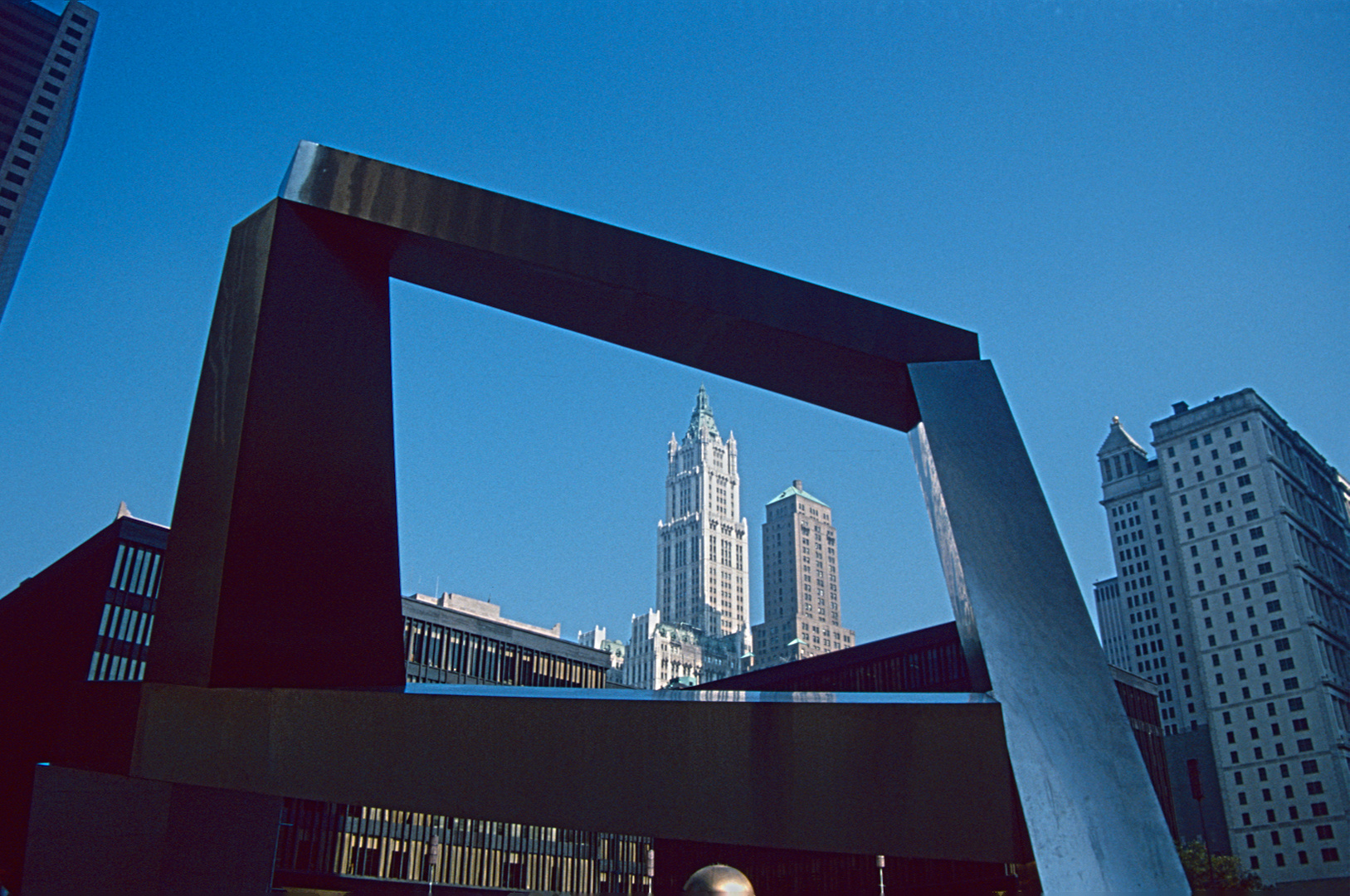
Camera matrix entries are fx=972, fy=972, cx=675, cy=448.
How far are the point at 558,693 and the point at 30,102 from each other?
14185 cm

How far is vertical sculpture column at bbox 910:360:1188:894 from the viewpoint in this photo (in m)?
5.36

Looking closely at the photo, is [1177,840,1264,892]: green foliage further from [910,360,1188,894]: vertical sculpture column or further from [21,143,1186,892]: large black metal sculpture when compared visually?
[21,143,1186,892]: large black metal sculpture

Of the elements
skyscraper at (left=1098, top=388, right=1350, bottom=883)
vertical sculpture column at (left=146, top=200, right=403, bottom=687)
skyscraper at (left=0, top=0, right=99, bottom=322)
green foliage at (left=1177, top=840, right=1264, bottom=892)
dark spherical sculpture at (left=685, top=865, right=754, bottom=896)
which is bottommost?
green foliage at (left=1177, top=840, right=1264, bottom=892)

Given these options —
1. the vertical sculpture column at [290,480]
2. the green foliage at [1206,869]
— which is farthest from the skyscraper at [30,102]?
the green foliage at [1206,869]

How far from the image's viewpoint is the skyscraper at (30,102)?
368 feet

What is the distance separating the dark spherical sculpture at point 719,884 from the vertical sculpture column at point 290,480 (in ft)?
11.7

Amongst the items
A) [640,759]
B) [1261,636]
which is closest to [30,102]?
[640,759]

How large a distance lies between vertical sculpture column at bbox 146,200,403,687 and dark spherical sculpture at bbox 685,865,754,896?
3.57m

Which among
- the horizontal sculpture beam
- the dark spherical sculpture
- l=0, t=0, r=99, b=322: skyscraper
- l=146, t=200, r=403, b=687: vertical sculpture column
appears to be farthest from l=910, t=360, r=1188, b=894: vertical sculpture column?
l=0, t=0, r=99, b=322: skyscraper

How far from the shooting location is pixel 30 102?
118 metres

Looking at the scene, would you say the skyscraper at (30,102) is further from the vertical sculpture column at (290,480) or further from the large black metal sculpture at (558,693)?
the large black metal sculpture at (558,693)

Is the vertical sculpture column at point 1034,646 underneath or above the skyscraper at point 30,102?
underneath

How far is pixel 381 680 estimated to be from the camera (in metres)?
9.29

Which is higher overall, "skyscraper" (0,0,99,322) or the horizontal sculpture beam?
"skyscraper" (0,0,99,322)
